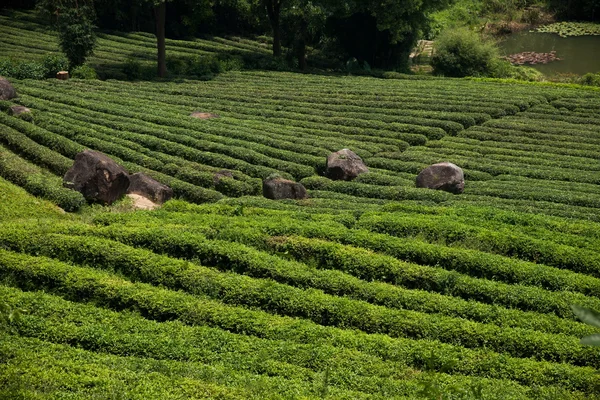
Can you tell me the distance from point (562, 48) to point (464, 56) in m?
24.0

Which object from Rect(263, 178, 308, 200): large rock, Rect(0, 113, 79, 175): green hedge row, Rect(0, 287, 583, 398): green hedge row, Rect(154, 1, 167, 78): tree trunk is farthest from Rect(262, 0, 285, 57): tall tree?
Rect(0, 287, 583, 398): green hedge row

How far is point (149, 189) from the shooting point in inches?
1013

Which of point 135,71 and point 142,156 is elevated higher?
point 135,71

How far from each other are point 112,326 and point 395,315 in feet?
21.9

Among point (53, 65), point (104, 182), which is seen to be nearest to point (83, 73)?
point (53, 65)

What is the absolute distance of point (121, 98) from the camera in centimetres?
3912

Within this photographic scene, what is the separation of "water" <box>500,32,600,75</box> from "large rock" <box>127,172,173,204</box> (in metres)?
48.2

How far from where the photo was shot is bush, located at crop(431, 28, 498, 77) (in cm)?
5547

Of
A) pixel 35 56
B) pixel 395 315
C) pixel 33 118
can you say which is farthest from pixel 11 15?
pixel 395 315

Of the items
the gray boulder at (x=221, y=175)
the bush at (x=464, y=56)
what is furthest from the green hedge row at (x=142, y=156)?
the bush at (x=464, y=56)

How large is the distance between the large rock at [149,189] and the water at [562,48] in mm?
48205

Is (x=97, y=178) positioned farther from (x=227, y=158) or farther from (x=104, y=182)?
(x=227, y=158)

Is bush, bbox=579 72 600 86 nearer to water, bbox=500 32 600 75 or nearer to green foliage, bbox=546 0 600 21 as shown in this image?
water, bbox=500 32 600 75

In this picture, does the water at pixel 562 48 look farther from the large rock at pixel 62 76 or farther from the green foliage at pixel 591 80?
the large rock at pixel 62 76
